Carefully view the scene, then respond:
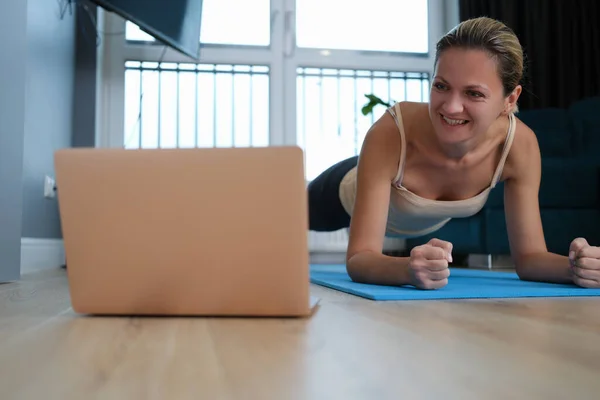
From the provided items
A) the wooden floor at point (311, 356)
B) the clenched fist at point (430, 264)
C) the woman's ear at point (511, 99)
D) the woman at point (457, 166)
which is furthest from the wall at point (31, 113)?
the woman's ear at point (511, 99)

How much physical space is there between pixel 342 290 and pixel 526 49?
3114 millimetres

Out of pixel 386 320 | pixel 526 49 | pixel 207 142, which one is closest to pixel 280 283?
pixel 386 320

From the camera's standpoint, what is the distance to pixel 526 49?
385 cm

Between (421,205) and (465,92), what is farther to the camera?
(421,205)

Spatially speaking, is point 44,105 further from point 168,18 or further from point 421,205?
point 421,205

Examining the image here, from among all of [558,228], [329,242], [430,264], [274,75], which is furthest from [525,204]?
[274,75]

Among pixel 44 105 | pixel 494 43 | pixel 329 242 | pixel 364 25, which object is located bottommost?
pixel 329 242

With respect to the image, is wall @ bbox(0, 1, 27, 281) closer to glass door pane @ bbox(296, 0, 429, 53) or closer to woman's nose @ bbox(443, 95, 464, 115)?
woman's nose @ bbox(443, 95, 464, 115)

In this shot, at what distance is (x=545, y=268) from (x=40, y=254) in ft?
6.85

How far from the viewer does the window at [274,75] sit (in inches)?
149

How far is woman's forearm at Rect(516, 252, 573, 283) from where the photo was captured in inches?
52.3

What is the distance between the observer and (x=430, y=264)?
3.58 ft

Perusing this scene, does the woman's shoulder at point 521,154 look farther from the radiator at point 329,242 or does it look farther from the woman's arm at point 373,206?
the radiator at point 329,242

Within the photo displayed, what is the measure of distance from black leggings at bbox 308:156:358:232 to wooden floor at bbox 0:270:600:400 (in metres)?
1.28
